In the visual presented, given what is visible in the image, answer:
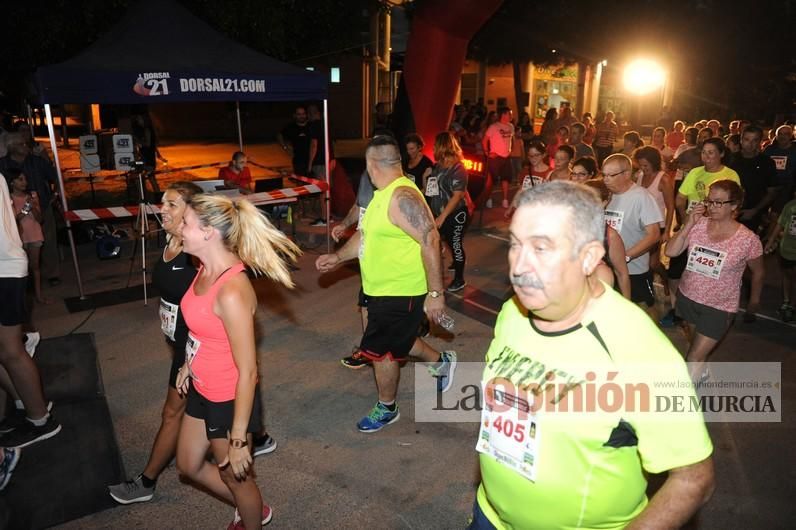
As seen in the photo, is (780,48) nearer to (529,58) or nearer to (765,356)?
(529,58)

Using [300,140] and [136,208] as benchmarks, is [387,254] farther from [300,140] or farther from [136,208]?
[300,140]

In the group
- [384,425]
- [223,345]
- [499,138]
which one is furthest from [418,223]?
[499,138]

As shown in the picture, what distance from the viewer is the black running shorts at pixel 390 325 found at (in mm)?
4289

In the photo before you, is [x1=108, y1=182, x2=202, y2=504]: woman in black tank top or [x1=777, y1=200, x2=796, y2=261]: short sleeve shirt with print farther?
[x1=777, y1=200, x2=796, y2=261]: short sleeve shirt with print

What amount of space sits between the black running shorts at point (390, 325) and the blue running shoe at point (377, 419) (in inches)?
17.8

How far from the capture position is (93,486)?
3.86 metres

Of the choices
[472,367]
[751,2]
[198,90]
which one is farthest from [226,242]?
[751,2]

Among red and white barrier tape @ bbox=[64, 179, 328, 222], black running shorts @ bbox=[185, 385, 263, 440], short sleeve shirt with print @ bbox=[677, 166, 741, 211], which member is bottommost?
black running shorts @ bbox=[185, 385, 263, 440]

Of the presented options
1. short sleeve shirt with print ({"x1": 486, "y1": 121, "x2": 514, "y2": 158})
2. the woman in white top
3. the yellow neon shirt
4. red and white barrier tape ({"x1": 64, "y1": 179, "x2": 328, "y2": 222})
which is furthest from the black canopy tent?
short sleeve shirt with print ({"x1": 486, "y1": 121, "x2": 514, "y2": 158})

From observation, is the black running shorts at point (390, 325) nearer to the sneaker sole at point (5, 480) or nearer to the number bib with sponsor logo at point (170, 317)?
the number bib with sponsor logo at point (170, 317)

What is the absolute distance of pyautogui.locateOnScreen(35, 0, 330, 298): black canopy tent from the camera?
21.6 ft

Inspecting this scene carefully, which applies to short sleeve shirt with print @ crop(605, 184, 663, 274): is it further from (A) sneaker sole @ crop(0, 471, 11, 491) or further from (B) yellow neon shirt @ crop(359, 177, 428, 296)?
(A) sneaker sole @ crop(0, 471, 11, 491)

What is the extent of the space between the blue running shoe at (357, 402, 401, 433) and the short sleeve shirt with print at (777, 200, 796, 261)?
16.1ft

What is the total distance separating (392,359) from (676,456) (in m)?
2.83
